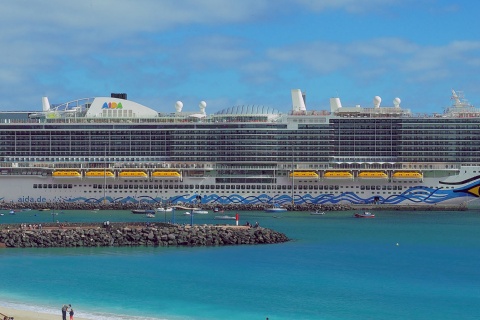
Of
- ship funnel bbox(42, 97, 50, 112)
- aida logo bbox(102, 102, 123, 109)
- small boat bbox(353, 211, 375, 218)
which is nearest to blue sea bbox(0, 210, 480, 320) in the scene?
small boat bbox(353, 211, 375, 218)

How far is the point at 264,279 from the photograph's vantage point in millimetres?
48375

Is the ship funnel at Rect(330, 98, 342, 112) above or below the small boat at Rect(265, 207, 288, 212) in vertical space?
above

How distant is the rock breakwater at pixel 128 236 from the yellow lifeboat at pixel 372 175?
32.0 m

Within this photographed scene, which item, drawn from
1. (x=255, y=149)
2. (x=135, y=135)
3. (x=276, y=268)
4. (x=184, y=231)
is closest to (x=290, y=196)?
(x=255, y=149)

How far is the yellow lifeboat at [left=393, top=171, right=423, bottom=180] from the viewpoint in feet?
309

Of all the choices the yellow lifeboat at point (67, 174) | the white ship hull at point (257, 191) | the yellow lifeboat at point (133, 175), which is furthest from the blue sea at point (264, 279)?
the yellow lifeboat at point (67, 174)

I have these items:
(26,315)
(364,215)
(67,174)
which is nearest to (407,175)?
(364,215)

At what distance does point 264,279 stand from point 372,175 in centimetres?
4762

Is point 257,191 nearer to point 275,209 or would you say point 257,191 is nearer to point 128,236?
point 275,209

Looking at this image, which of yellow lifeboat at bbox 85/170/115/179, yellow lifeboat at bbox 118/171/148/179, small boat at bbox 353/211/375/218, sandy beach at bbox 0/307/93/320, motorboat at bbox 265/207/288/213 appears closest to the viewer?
sandy beach at bbox 0/307/93/320

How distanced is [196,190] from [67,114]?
15823 millimetres

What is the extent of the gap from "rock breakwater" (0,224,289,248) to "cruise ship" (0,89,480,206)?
32.3 meters

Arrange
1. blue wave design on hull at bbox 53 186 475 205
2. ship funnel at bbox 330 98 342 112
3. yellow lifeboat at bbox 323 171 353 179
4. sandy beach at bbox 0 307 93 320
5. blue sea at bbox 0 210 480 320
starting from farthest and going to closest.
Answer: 1. ship funnel at bbox 330 98 342 112
2. yellow lifeboat at bbox 323 171 353 179
3. blue wave design on hull at bbox 53 186 475 205
4. blue sea at bbox 0 210 480 320
5. sandy beach at bbox 0 307 93 320

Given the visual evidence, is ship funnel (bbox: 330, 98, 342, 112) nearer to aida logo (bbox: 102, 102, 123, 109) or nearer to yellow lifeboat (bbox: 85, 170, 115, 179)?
aida logo (bbox: 102, 102, 123, 109)
